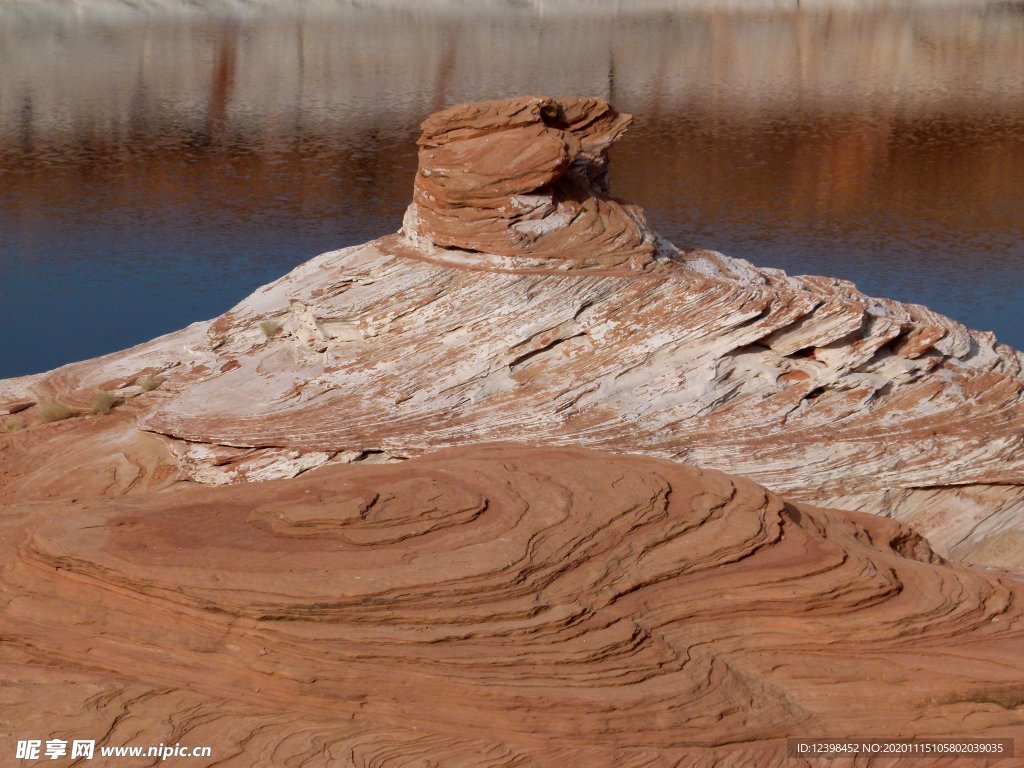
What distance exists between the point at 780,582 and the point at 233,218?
17.4 meters

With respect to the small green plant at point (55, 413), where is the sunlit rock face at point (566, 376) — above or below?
above

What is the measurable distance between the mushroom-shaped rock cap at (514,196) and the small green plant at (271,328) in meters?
1.40

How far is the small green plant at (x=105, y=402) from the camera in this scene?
1105 centimetres

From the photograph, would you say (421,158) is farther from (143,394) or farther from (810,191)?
(810,191)

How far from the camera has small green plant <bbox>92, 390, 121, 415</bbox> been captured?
435 inches

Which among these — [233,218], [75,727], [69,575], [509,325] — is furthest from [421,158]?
[233,218]

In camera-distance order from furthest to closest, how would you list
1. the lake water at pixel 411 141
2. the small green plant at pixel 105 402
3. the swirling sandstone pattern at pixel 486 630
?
the lake water at pixel 411 141
the small green plant at pixel 105 402
the swirling sandstone pattern at pixel 486 630

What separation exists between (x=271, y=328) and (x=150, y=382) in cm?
114

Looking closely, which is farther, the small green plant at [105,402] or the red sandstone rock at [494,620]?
the small green plant at [105,402]

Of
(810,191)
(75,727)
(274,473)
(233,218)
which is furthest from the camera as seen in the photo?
(810,191)

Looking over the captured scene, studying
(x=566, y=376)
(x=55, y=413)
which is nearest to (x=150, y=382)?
(x=55, y=413)

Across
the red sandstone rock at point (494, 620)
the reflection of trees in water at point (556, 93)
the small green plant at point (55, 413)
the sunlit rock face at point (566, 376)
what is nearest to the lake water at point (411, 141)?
the reflection of trees in water at point (556, 93)

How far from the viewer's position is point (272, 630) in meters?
5.05

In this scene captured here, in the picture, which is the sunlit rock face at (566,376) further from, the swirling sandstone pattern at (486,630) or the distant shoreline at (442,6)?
the distant shoreline at (442,6)
